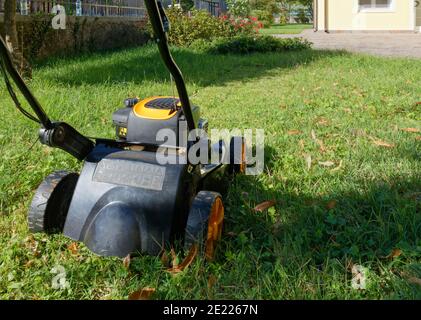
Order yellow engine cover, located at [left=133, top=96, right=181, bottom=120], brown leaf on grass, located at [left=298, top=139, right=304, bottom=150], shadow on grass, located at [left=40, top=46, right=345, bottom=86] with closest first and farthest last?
yellow engine cover, located at [left=133, top=96, right=181, bottom=120]
brown leaf on grass, located at [left=298, top=139, right=304, bottom=150]
shadow on grass, located at [left=40, top=46, right=345, bottom=86]

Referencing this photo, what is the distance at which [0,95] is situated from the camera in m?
4.88

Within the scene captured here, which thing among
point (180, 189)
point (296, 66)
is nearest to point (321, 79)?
point (296, 66)

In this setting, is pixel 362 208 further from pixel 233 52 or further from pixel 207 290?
pixel 233 52

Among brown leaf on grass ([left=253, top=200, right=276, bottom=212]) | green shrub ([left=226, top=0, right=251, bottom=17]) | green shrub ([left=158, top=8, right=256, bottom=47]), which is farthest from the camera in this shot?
green shrub ([left=226, top=0, right=251, bottom=17])

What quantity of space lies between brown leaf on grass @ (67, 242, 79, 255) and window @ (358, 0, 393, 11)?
54.5ft

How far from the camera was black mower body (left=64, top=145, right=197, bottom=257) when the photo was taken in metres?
1.94

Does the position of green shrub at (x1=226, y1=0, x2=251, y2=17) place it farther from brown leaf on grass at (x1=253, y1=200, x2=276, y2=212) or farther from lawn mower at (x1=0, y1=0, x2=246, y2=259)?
lawn mower at (x1=0, y1=0, x2=246, y2=259)

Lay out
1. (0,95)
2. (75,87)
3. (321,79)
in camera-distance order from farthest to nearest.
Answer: (321,79), (75,87), (0,95)

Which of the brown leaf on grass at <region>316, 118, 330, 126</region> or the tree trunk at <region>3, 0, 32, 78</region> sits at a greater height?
the tree trunk at <region>3, 0, 32, 78</region>

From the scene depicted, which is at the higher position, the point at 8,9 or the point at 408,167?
the point at 8,9

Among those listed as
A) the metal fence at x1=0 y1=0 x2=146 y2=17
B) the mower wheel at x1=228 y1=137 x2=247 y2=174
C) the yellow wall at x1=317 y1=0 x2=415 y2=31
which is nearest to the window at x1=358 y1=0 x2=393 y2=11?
the yellow wall at x1=317 y1=0 x2=415 y2=31

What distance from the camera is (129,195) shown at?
1969 mm

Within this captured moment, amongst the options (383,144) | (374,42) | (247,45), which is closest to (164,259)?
(383,144)
